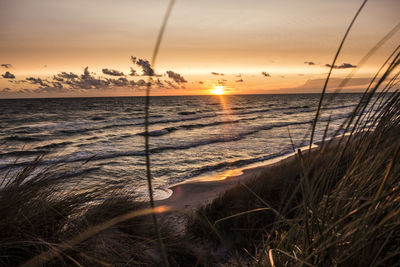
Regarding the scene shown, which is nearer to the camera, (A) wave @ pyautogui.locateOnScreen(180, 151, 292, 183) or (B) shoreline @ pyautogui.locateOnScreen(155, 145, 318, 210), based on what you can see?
(B) shoreline @ pyautogui.locateOnScreen(155, 145, 318, 210)

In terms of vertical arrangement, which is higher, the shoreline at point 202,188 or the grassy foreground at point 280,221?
the grassy foreground at point 280,221

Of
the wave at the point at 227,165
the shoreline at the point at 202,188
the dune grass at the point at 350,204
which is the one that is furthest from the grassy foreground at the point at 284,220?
the wave at the point at 227,165

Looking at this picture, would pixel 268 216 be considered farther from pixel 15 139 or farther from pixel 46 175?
pixel 15 139

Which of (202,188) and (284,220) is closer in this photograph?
(284,220)

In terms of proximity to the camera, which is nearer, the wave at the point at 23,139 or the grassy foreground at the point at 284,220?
the grassy foreground at the point at 284,220

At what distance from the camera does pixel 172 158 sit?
1474 centimetres

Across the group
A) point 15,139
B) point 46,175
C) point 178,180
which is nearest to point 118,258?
point 46,175

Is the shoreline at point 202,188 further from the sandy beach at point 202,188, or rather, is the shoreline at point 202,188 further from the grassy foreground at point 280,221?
the grassy foreground at point 280,221

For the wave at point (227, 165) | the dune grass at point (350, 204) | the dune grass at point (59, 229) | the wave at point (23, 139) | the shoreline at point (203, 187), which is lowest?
the wave at point (23, 139)

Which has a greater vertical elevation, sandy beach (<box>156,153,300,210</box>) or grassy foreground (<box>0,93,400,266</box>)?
grassy foreground (<box>0,93,400,266</box>)

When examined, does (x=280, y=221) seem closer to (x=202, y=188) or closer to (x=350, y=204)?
(x=350, y=204)

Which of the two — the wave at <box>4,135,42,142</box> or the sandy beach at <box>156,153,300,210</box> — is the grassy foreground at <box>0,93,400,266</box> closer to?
the sandy beach at <box>156,153,300,210</box>

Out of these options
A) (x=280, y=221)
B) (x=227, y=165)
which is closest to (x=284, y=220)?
(x=280, y=221)

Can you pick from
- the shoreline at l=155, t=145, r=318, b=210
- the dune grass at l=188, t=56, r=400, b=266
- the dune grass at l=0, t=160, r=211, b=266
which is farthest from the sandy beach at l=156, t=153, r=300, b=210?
the dune grass at l=188, t=56, r=400, b=266
